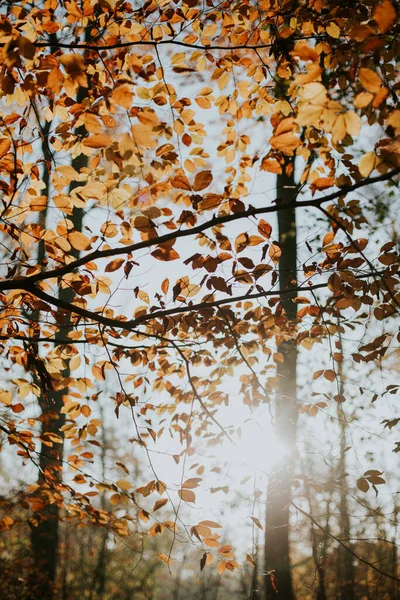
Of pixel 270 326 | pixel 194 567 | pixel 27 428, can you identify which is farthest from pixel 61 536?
pixel 270 326

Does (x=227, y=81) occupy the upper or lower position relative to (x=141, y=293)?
upper

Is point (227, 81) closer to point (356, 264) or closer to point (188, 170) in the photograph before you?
point (188, 170)

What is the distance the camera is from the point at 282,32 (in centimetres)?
219

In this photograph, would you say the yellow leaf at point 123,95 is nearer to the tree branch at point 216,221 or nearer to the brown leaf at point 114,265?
the tree branch at point 216,221

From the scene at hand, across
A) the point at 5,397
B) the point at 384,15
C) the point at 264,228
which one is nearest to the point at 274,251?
the point at 264,228

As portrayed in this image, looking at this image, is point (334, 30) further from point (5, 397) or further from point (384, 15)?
point (5, 397)

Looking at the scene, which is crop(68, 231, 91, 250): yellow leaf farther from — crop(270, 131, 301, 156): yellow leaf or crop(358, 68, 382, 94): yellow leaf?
crop(358, 68, 382, 94): yellow leaf

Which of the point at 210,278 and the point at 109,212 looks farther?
the point at 210,278

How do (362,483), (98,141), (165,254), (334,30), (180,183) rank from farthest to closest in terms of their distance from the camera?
1. (334,30)
2. (362,483)
3. (165,254)
4. (180,183)
5. (98,141)

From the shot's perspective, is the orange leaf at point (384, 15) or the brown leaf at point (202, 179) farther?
the brown leaf at point (202, 179)

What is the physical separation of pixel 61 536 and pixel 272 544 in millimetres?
11383

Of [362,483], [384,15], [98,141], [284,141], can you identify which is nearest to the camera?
[384,15]

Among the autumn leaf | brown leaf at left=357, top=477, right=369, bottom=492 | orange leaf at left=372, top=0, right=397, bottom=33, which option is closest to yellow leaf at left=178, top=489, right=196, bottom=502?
brown leaf at left=357, top=477, right=369, bottom=492

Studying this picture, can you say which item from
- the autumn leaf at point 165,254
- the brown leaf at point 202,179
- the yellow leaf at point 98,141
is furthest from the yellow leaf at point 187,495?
the yellow leaf at point 98,141
